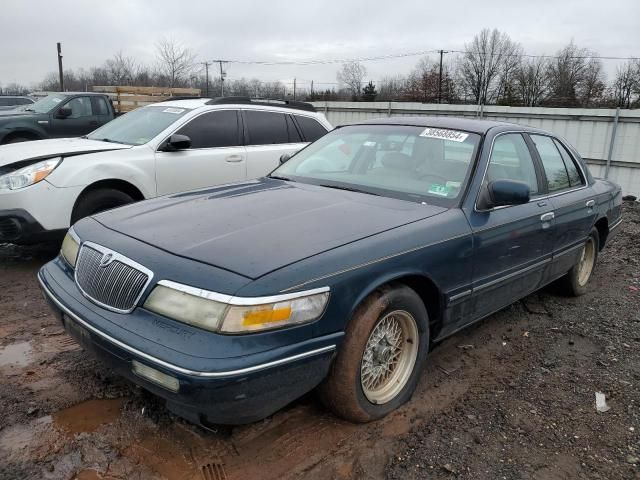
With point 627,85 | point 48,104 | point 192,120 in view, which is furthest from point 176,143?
point 627,85

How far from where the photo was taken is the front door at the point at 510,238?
11.0 feet

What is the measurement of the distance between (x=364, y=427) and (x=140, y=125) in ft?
15.4

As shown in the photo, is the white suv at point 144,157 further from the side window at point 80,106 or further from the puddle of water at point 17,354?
the side window at point 80,106

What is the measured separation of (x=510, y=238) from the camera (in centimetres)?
356

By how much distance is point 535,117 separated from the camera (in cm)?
1296

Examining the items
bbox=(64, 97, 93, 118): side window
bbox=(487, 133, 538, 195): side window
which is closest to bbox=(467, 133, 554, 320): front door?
bbox=(487, 133, 538, 195): side window

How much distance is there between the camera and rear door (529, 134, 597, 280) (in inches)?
167

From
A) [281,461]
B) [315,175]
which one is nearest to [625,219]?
[315,175]

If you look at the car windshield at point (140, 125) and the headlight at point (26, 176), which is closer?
the headlight at point (26, 176)

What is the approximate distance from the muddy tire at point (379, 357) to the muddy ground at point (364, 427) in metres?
0.15

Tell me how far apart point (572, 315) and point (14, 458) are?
439 cm

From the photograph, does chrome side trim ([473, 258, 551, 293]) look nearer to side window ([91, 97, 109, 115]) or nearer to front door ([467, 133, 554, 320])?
front door ([467, 133, 554, 320])

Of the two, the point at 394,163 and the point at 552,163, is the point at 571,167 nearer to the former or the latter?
the point at 552,163

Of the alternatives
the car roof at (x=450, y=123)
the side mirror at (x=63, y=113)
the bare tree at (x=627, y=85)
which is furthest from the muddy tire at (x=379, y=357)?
the bare tree at (x=627, y=85)
